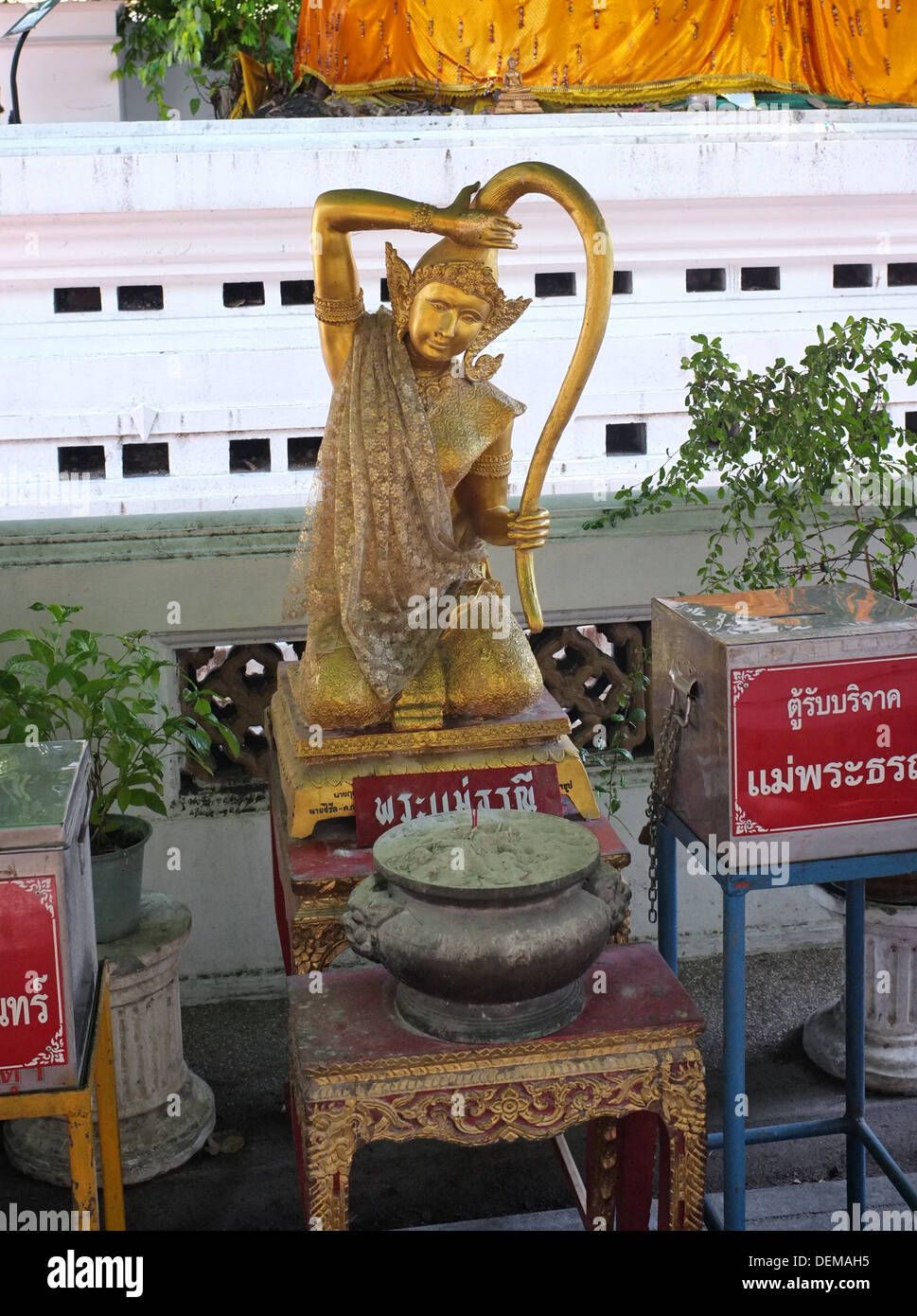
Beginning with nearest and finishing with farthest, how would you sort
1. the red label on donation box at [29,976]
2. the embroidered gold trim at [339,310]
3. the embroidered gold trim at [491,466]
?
1. the red label on donation box at [29,976]
2. the embroidered gold trim at [339,310]
3. the embroidered gold trim at [491,466]

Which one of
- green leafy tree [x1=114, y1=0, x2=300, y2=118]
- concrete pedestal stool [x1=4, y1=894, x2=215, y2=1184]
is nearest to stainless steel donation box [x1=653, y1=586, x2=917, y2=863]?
concrete pedestal stool [x1=4, y1=894, x2=215, y2=1184]

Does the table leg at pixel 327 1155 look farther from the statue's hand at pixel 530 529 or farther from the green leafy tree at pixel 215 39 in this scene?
the green leafy tree at pixel 215 39

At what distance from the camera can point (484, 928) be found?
1846 millimetres

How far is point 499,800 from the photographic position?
8.19ft

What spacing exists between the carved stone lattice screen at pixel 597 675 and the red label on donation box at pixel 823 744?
133 cm

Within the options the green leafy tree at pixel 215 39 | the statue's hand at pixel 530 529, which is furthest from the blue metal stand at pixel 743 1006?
the green leafy tree at pixel 215 39

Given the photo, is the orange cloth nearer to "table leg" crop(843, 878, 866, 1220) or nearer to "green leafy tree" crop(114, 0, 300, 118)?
"green leafy tree" crop(114, 0, 300, 118)

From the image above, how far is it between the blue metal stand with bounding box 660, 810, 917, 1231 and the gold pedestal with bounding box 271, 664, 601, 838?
279 millimetres

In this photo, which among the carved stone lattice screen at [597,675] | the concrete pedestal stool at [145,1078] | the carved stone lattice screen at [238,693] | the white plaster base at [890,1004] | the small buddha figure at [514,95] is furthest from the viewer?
the small buddha figure at [514,95]

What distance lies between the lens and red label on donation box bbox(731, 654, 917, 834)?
6.82 feet

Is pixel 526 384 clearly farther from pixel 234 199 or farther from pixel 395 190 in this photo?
pixel 234 199

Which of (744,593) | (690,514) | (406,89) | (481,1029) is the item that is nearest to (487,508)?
(744,593)

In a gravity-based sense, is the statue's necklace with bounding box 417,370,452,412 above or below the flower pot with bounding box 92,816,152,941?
above

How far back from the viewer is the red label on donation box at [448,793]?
8.05 ft
